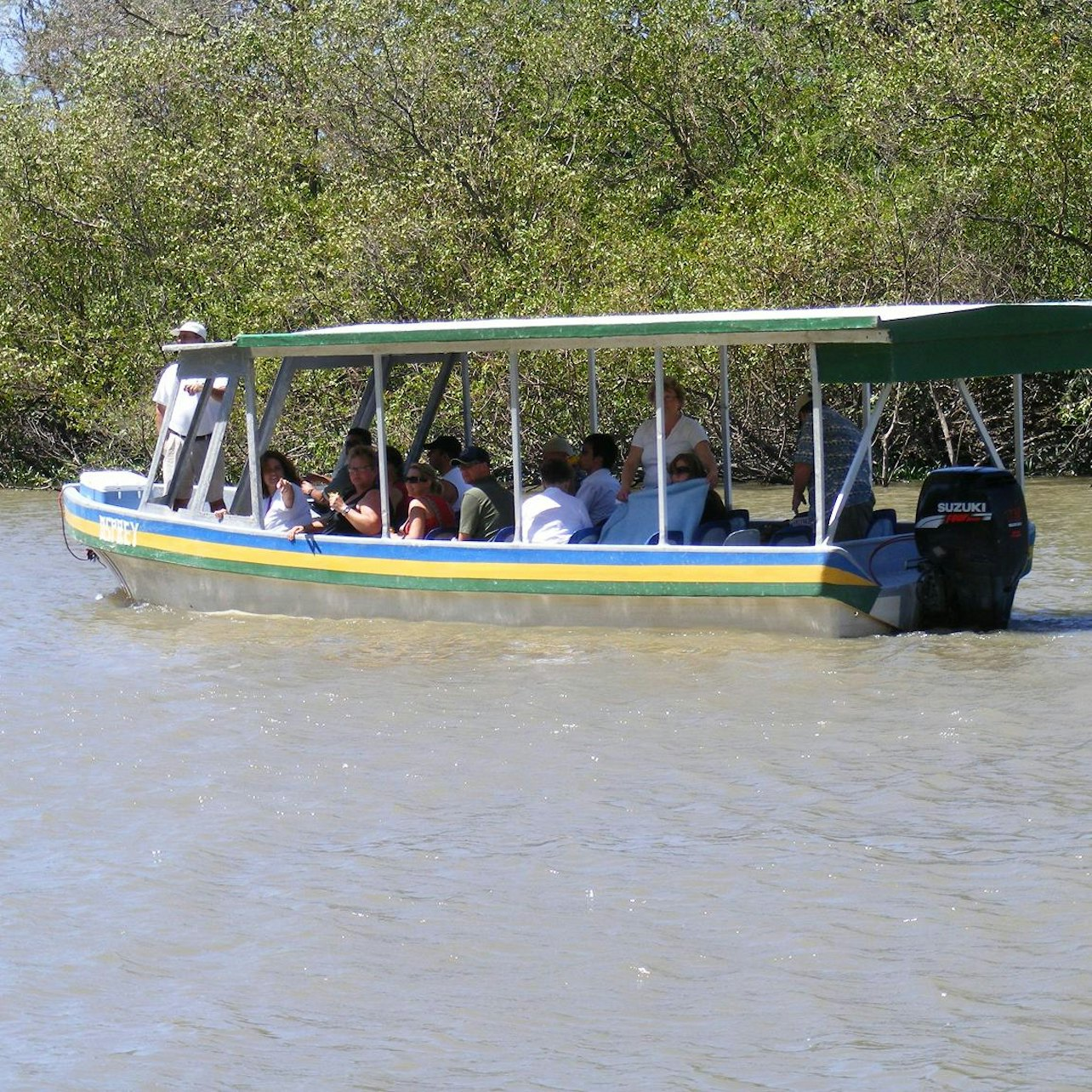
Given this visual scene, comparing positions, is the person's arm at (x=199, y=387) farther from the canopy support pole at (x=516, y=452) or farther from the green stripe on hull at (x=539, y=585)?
the canopy support pole at (x=516, y=452)

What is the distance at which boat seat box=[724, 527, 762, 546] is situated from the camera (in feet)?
32.2

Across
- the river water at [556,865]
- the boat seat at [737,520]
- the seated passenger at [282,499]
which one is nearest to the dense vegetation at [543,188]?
the boat seat at [737,520]

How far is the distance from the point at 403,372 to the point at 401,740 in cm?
1290

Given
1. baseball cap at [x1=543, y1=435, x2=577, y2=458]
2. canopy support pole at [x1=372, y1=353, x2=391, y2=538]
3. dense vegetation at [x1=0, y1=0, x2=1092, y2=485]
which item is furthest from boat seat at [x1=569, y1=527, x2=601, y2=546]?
dense vegetation at [x1=0, y1=0, x2=1092, y2=485]

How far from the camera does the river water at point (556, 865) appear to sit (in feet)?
15.1

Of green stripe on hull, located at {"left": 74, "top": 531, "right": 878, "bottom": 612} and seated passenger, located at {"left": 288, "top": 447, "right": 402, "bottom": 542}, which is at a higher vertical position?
seated passenger, located at {"left": 288, "top": 447, "right": 402, "bottom": 542}

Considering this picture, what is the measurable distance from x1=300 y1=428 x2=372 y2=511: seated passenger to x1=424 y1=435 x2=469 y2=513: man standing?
1.43ft

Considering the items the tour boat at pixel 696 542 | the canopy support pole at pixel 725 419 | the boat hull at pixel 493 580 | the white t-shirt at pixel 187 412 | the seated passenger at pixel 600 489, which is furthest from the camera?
the white t-shirt at pixel 187 412

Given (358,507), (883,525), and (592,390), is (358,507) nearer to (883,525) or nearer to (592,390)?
(592,390)

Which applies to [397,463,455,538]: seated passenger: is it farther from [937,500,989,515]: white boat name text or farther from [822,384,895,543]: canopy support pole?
[937,500,989,515]: white boat name text

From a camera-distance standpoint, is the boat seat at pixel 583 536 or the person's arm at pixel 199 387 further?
the person's arm at pixel 199 387

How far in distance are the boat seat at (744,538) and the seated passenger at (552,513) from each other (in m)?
0.92

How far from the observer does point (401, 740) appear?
25.8ft

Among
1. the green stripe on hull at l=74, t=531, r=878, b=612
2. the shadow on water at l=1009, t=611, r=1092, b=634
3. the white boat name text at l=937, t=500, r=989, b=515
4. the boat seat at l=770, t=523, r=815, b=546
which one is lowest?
the shadow on water at l=1009, t=611, r=1092, b=634
